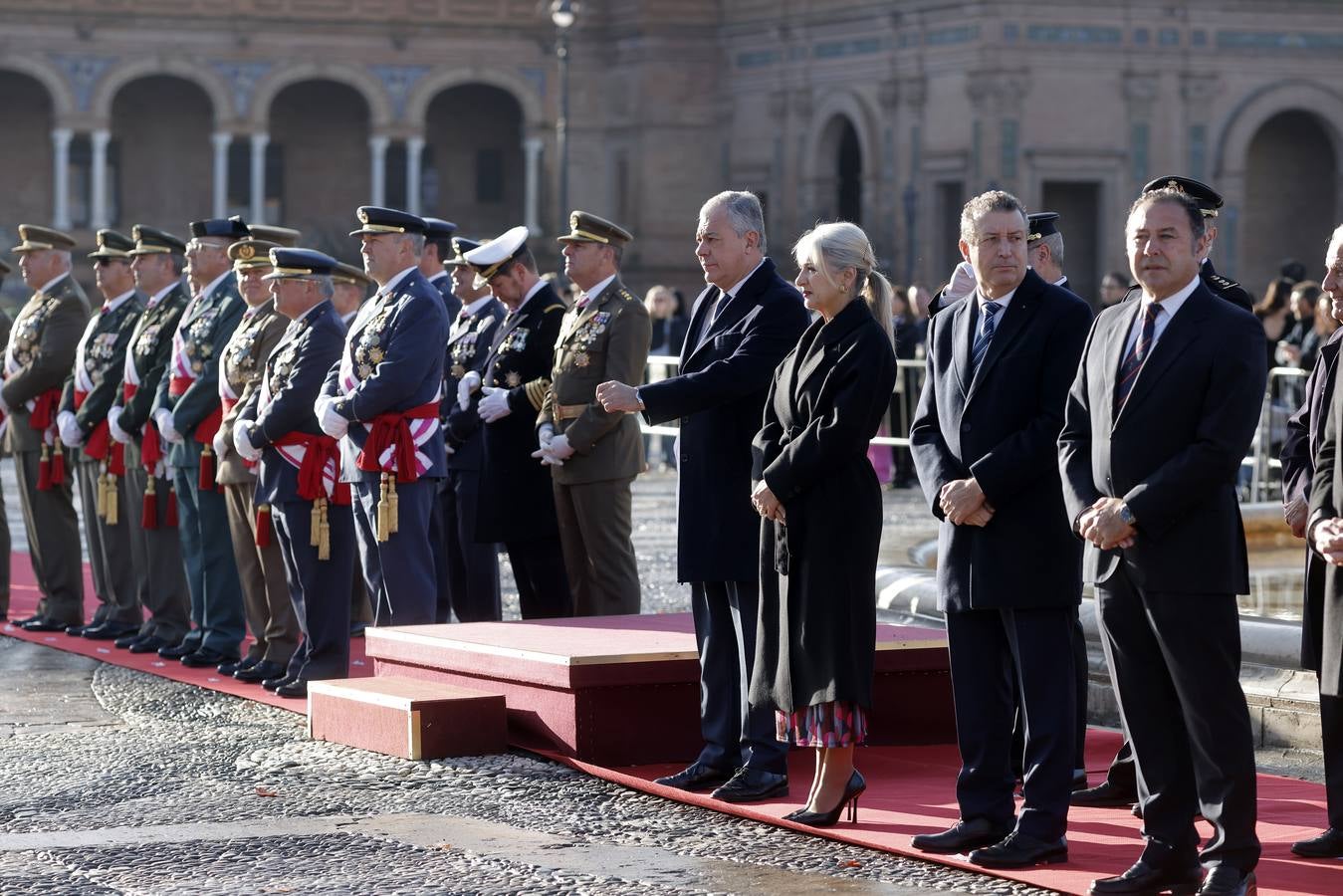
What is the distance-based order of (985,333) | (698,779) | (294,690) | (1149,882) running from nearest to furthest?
(1149,882) < (985,333) < (698,779) < (294,690)

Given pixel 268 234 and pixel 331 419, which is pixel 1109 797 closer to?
pixel 331 419

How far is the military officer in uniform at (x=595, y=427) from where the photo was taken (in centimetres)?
878

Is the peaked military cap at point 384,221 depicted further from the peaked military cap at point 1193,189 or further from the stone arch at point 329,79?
the stone arch at point 329,79

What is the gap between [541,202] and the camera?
45.5 meters

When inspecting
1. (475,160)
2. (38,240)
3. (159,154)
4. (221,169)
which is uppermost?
(475,160)

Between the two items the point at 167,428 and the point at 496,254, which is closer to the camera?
the point at 496,254

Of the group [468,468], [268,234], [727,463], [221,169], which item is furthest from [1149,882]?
[221,169]

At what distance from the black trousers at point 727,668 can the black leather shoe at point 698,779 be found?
0.06ft

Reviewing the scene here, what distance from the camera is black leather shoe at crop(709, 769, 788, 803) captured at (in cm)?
687

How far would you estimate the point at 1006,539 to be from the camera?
6.08 m

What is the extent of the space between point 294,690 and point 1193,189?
14.7 ft

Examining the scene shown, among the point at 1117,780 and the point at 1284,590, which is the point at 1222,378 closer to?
the point at 1117,780

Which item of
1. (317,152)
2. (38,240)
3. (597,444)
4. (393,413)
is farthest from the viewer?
(317,152)

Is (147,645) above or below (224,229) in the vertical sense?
below
